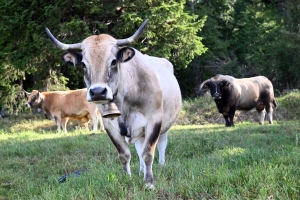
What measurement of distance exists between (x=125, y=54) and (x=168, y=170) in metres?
1.62

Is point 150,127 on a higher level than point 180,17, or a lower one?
lower

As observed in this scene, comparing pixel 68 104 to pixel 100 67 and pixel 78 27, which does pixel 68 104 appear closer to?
pixel 78 27

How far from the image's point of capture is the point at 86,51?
4.88 meters

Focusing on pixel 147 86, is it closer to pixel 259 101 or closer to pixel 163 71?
pixel 163 71

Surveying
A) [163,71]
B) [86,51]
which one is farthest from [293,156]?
[86,51]

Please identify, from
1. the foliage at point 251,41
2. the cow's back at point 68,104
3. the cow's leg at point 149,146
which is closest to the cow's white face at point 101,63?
the cow's leg at point 149,146

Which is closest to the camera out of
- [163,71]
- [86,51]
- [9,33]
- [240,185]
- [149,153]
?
[240,185]

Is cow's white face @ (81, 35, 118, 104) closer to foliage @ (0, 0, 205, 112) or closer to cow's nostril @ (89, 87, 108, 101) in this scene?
cow's nostril @ (89, 87, 108, 101)

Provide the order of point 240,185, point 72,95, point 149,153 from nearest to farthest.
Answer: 1. point 240,185
2. point 149,153
3. point 72,95

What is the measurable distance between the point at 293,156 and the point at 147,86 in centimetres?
210

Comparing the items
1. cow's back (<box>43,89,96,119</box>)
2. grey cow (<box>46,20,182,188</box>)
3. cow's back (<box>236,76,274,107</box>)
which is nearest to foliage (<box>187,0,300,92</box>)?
cow's back (<box>236,76,274,107</box>)

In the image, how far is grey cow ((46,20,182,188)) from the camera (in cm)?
474

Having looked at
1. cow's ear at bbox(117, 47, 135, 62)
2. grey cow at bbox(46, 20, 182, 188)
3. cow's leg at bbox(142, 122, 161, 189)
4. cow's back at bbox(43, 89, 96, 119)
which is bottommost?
cow's back at bbox(43, 89, 96, 119)

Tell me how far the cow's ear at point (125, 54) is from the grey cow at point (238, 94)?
31.8 ft
